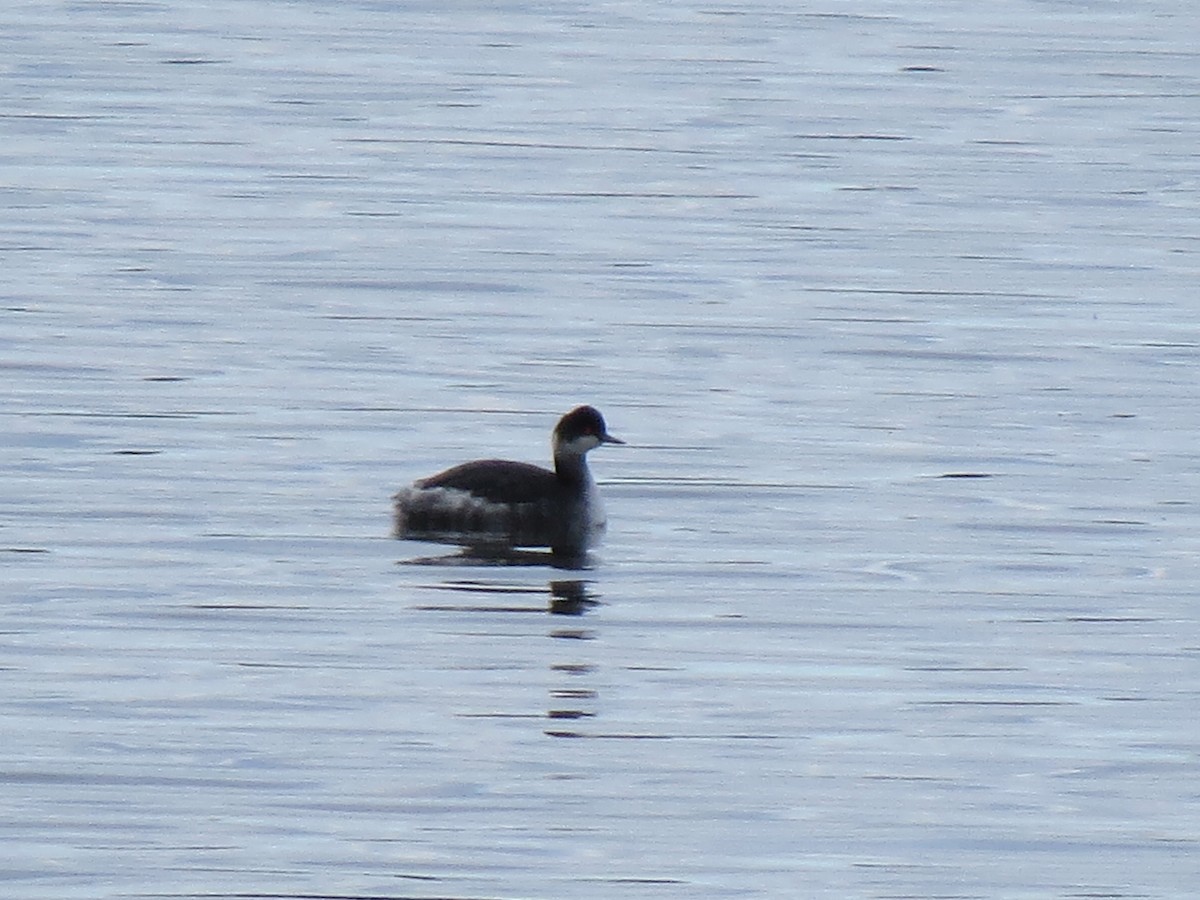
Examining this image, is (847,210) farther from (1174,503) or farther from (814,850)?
(814,850)

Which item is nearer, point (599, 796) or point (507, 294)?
point (599, 796)

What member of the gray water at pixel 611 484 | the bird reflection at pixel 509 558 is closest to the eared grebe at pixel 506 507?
the bird reflection at pixel 509 558

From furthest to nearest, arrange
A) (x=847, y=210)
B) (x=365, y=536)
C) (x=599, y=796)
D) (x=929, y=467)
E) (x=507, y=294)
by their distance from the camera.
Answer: (x=847, y=210) < (x=507, y=294) < (x=929, y=467) < (x=365, y=536) < (x=599, y=796)

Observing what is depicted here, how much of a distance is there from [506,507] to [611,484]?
4.14 ft

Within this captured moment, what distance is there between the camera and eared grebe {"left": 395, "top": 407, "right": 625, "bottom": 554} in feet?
45.3

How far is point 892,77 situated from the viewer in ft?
102

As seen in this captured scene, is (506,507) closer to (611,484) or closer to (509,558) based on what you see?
(509,558)

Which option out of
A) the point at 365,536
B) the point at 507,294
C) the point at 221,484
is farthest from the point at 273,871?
the point at 507,294

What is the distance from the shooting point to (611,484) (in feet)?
50.0

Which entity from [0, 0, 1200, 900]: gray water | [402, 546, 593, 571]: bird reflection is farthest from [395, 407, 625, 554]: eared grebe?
[0, 0, 1200, 900]: gray water

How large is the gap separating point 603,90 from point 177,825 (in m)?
21.2

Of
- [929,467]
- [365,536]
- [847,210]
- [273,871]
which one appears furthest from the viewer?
[847,210]

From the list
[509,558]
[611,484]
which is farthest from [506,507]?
[611,484]

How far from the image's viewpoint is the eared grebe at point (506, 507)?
544 inches
